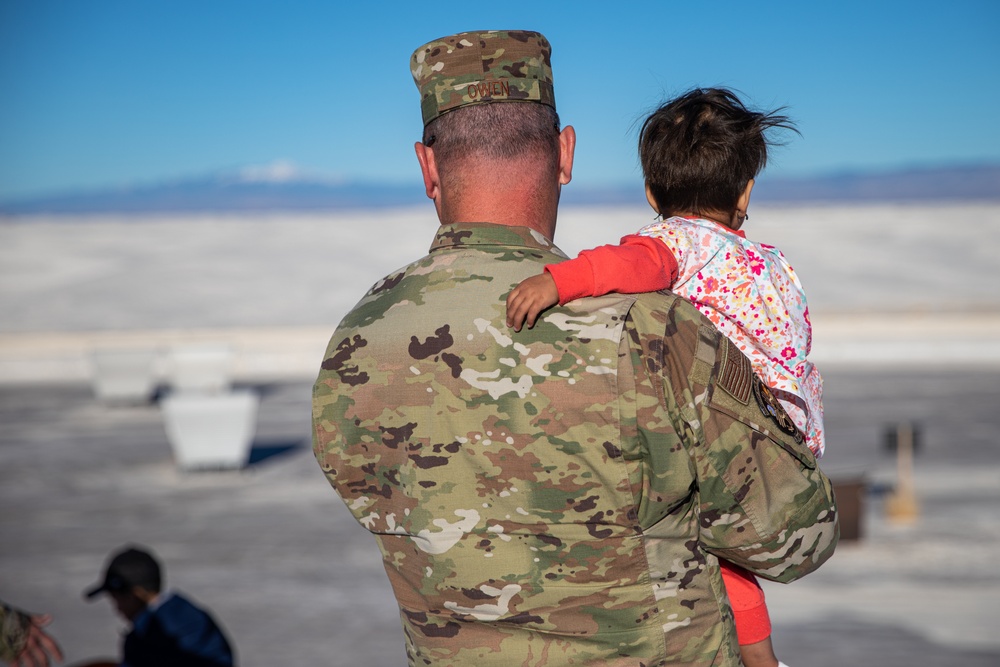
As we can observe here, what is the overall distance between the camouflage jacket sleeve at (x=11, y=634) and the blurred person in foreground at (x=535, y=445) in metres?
2.21

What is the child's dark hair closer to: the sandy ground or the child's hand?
the child's hand

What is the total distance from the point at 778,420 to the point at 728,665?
48 centimetres

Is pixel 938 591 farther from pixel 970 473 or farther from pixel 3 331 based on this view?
pixel 3 331

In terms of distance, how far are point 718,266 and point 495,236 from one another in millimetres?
494

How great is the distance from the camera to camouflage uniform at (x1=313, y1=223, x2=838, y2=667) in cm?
197

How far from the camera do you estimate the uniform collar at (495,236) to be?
7.06 ft

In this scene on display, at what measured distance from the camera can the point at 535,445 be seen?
201 centimetres

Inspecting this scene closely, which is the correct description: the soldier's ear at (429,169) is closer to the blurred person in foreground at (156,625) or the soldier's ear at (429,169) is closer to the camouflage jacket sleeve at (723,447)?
the camouflage jacket sleeve at (723,447)

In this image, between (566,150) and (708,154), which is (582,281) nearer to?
(566,150)

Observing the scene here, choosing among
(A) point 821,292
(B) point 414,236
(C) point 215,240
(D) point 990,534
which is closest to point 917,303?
(A) point 821,292

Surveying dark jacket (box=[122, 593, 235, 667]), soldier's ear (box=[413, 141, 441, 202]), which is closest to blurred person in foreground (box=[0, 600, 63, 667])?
dark jacket (box=[122, 593, 235, 667])

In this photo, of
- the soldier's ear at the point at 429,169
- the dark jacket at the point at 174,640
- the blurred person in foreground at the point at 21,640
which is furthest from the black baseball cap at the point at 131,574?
the soldier's ear at the point at 429,169

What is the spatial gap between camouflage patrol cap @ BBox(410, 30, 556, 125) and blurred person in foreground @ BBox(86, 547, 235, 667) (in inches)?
133

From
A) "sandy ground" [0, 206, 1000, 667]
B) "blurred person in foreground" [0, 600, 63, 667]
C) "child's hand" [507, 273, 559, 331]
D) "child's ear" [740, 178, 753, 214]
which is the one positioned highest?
"child's ear" [740, 178, 753, 214]
